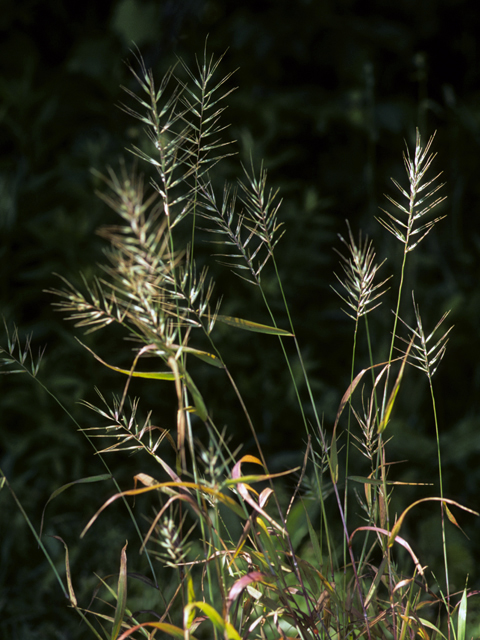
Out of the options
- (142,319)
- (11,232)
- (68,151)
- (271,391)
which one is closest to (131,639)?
(142,319)

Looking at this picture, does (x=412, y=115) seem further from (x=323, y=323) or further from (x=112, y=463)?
(x=112, y=463)

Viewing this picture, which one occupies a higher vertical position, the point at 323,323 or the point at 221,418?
the point at 323,323

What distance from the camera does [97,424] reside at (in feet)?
4.91

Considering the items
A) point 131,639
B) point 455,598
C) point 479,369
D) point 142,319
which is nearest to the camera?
point 142,319

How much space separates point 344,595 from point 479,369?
1395mm

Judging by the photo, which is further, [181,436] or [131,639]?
[131,639]

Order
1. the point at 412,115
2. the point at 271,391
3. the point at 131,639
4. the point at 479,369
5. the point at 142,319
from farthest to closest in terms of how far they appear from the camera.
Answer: the point at 412,115 < the point at 479,369 < the point at 271,391 < the point at 131,639 < the point at 142,319

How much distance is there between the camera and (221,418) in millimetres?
1572

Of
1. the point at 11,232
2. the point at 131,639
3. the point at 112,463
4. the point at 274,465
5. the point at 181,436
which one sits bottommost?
the point at 112,463

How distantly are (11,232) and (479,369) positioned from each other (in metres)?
1.38

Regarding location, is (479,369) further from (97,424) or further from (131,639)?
(131,639)

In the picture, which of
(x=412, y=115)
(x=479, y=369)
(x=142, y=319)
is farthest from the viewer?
(x=412, y=115)

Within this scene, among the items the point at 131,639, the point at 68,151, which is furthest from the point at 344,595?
the point at 68,151

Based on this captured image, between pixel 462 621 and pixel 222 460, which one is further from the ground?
pixel 222 460
